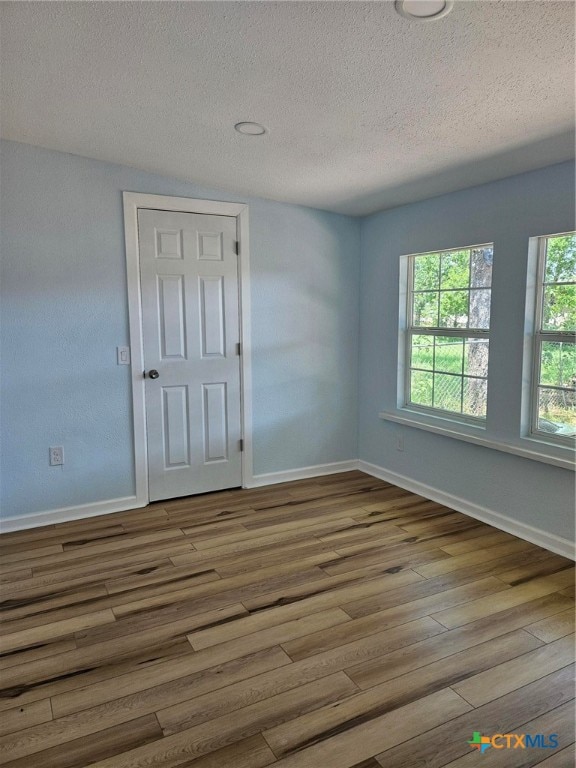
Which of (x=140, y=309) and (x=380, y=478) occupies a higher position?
(x=140, y=309)

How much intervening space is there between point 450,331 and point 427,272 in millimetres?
533

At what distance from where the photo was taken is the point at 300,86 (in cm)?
219

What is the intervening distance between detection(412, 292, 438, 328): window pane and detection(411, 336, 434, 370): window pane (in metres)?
0.11

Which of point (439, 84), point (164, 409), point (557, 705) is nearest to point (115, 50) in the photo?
point (439, 84)

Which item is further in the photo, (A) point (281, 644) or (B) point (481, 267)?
(B) point (481, 267)

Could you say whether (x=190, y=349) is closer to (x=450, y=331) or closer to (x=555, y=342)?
(x=450, y=331)

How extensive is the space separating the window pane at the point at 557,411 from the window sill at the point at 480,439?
106 mm

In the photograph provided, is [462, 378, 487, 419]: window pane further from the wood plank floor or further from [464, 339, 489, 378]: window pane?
the wood plank floor

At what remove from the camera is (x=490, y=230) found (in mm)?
3203

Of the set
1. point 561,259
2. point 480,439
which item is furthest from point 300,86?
point 480,439

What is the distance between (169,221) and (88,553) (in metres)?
2.24

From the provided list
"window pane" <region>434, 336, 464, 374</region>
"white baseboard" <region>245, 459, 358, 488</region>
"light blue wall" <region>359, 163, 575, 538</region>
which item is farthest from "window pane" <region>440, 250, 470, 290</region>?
"white baseboard" <region>245, 459, 358, 488</region>

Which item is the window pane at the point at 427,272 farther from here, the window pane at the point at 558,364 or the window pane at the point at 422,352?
the window pane at the point at 558,364

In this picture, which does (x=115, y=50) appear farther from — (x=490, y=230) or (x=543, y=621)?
(x=543, y=621)
